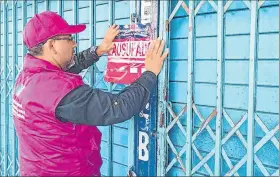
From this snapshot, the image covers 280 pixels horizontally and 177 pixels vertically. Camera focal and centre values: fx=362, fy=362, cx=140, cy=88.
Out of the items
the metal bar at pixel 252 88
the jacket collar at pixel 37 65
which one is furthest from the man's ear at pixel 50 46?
the metal bar at pixel 252 88

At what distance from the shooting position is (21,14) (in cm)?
446

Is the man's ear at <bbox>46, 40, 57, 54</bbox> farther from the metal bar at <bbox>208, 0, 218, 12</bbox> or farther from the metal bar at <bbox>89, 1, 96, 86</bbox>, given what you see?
the metal bar at <bbox>208, 0, 218, 12</bbox>

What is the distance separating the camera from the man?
2.37 metres

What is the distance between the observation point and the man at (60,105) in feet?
7.77

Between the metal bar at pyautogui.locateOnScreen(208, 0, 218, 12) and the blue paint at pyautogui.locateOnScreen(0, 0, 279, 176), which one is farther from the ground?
the metal bar at pyautogui.locateOnScreen(208, 0, 218, 12)

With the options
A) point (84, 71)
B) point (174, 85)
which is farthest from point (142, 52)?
point (84, 71)

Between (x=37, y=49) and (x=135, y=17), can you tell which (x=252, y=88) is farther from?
(x=37, y=49)

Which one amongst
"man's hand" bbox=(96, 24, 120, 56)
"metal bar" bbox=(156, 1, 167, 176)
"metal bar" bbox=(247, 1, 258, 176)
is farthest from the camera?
"man's hand" bbox=(96, 24, 120, 56)

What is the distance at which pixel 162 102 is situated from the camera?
9.18 ft

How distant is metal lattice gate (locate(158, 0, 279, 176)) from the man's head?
0.73m

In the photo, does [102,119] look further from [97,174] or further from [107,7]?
[107,7]

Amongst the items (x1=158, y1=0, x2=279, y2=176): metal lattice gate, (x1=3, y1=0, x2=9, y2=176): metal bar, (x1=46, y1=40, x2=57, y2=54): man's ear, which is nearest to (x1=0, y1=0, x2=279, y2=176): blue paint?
(x1=158, y1=0, x2=279, y2=176): metal lattice gate

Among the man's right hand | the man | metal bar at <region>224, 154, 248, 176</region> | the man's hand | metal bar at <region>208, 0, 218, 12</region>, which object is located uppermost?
metal bar at <region>208, 0, 218, 12</region>

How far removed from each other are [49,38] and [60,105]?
0.54 m
